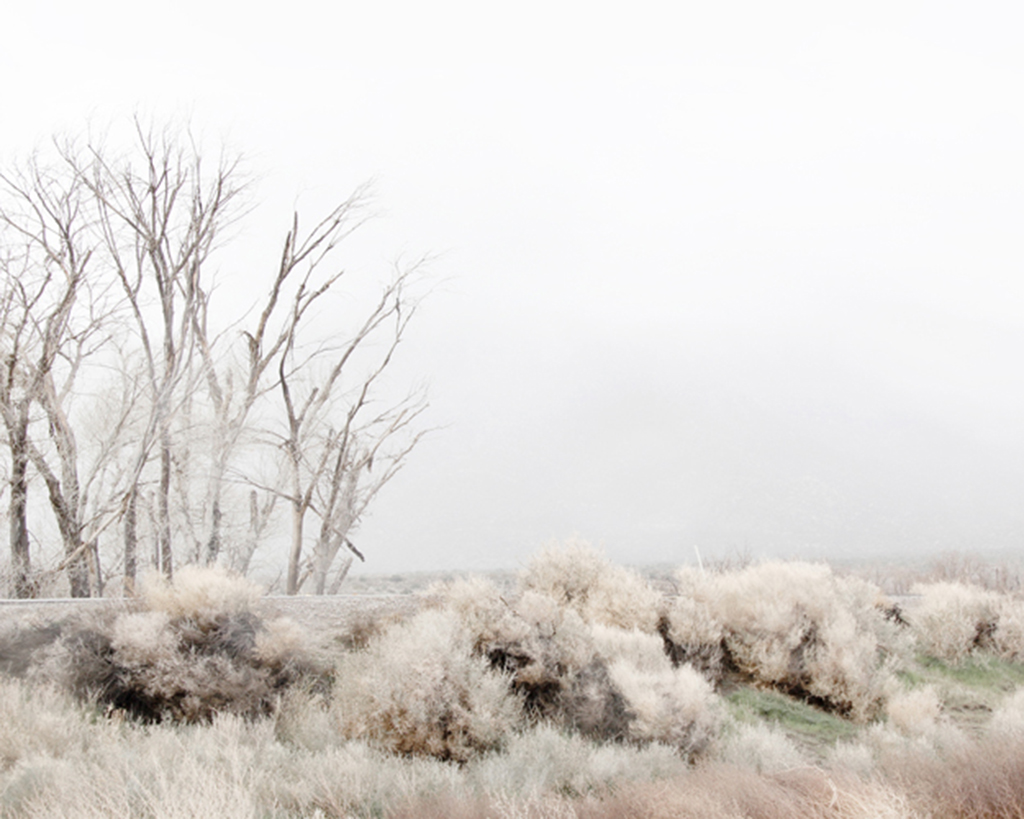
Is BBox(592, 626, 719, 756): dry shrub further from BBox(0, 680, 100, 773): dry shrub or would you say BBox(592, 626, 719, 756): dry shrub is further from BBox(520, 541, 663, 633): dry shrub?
BBox(0, 680, 100, 773): dry shrub

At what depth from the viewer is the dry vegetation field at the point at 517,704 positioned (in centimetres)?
473

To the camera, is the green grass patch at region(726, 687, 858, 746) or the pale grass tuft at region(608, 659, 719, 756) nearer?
the pale grass tuft at region(608, 659, 719, 756)

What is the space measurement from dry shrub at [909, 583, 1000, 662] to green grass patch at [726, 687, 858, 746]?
4453mm

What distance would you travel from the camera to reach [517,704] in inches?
304

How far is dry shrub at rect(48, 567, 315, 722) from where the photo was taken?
746cm

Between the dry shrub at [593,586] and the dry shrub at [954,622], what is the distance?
17.6 ft

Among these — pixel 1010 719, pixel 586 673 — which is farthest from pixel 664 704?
pixel 1010 719

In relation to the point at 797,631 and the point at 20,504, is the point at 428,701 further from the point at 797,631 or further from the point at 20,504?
the point at 20,504

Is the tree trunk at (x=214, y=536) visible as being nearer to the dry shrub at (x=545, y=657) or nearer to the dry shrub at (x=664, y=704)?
the dry shrub at (x=545, y=657)

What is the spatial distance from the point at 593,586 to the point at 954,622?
6.84 metres

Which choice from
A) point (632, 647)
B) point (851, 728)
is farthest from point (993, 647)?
point (632, 647)

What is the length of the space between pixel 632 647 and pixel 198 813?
614 cm

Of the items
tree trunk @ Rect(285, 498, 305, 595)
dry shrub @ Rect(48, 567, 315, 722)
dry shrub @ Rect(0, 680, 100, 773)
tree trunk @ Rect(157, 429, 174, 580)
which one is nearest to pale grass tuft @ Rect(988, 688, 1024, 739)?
dry shrub @ Rect(48, 567, 315, 722)

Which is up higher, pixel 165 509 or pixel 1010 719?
pixel 165 509
